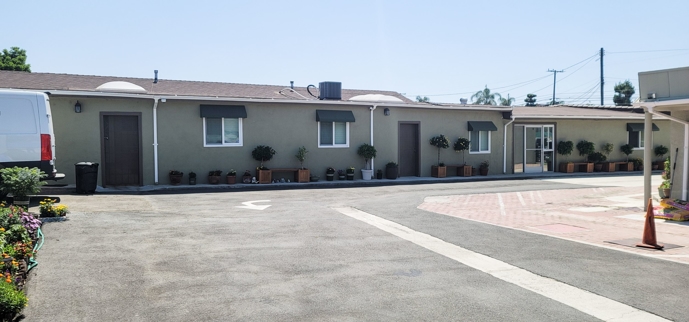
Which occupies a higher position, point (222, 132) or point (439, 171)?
point (222, 132)

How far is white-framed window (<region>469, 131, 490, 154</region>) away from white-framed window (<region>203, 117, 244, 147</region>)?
33.6 ft

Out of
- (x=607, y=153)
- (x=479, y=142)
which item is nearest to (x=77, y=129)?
(x=479, y=142)

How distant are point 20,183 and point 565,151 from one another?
2181 centimetres

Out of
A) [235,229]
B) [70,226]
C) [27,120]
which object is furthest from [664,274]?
[27,120]

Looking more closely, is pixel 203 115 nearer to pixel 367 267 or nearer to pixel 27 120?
pixel 27 120

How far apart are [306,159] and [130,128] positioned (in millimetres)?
6032

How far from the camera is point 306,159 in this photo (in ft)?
62.8

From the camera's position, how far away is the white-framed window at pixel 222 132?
17.6 m

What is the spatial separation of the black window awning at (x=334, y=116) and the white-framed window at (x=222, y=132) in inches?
115

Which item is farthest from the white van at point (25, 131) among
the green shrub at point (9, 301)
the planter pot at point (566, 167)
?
the planter pot at point (566, 167)

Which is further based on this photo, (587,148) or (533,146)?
(587,148)

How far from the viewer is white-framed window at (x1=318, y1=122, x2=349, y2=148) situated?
1953cm

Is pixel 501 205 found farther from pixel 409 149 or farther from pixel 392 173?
pixel 409 149

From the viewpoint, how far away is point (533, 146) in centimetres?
2428
